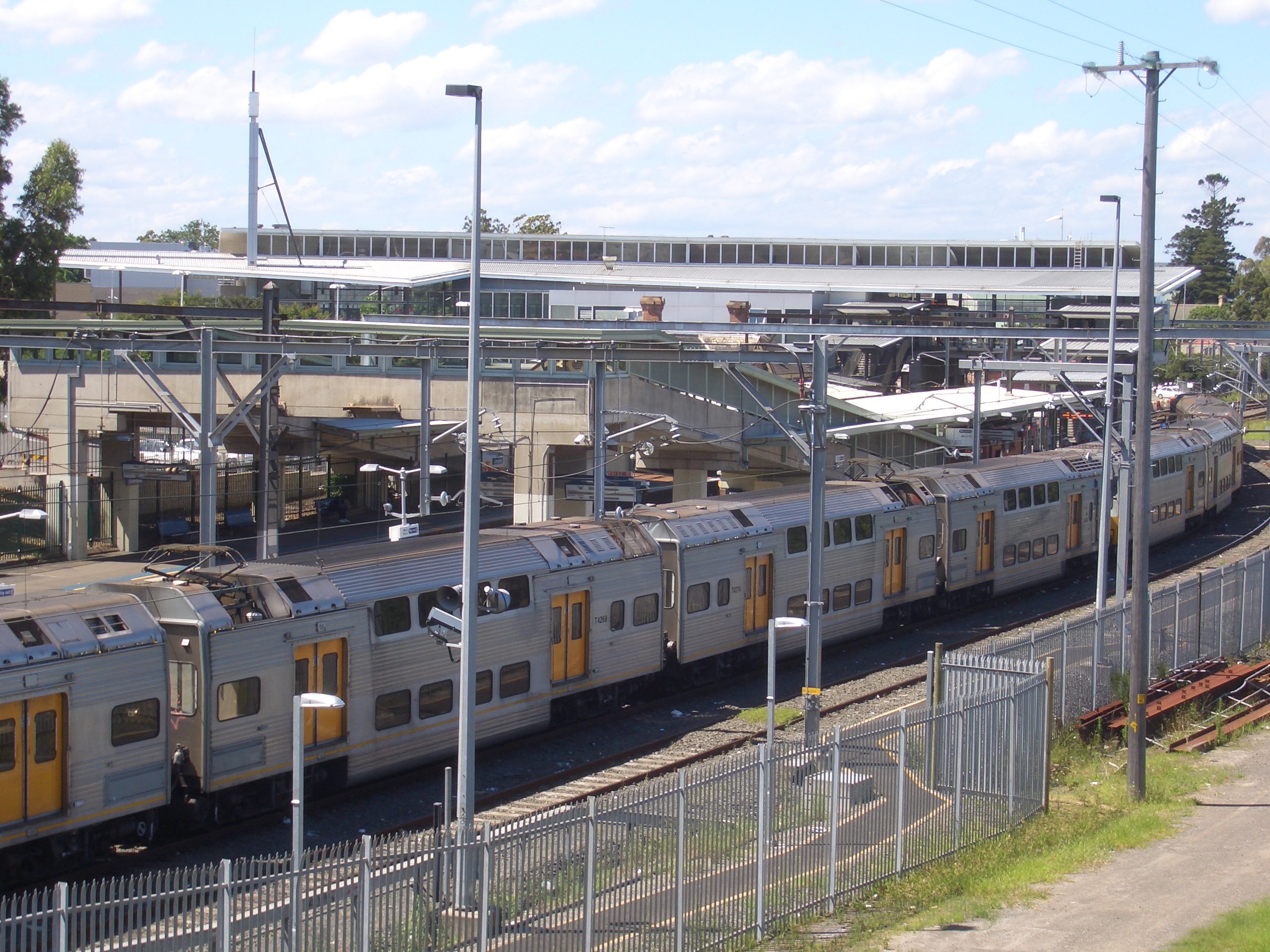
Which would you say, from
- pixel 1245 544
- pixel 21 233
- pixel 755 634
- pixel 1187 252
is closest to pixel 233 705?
pixel 755 634

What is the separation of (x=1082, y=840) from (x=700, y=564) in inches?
380

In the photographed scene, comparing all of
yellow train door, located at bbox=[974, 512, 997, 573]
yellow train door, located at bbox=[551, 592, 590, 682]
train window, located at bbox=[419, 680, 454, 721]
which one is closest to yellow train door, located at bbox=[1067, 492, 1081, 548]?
yellow train door, located at bbox=[974, 512, 997, 573]

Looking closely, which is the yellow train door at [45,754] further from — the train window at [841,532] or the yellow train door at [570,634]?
the train window at [841,532]

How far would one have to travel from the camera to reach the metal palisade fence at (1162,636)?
789 inches

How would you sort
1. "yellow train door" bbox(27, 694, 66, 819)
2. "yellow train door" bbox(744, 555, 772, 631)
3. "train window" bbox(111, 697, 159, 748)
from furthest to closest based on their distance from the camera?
"yellow train door" bbox(744, 555, 772, 631)
"train window" bbox(111, 697, 159, 748)
"yellow train door" bbox(27, 694, 66, 819)

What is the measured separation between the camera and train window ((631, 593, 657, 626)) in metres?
22.7

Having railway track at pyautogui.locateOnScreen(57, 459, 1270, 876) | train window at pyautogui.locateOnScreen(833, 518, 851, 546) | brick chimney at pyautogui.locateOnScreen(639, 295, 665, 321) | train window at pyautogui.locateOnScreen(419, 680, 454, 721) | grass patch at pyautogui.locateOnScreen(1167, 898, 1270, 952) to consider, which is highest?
brick chimney at pyautogui.locateOnScreen(639, 295, 665, 321)

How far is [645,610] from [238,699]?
8.34 metres

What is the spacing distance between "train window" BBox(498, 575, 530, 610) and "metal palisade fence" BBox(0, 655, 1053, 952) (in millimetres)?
6838

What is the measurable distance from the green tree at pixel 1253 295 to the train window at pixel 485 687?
9547cm

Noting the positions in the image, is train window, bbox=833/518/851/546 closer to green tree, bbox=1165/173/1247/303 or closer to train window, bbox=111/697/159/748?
train window, bbox=111/697/159/748

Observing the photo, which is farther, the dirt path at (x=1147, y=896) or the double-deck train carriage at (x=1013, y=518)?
the double-deck train carriage at (x=1013, y=518)

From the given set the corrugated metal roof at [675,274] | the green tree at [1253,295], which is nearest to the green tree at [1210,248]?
the green tree at [1253,295]

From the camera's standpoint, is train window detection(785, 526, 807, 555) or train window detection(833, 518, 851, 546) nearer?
train window detection(785, 526, 807, 555)
